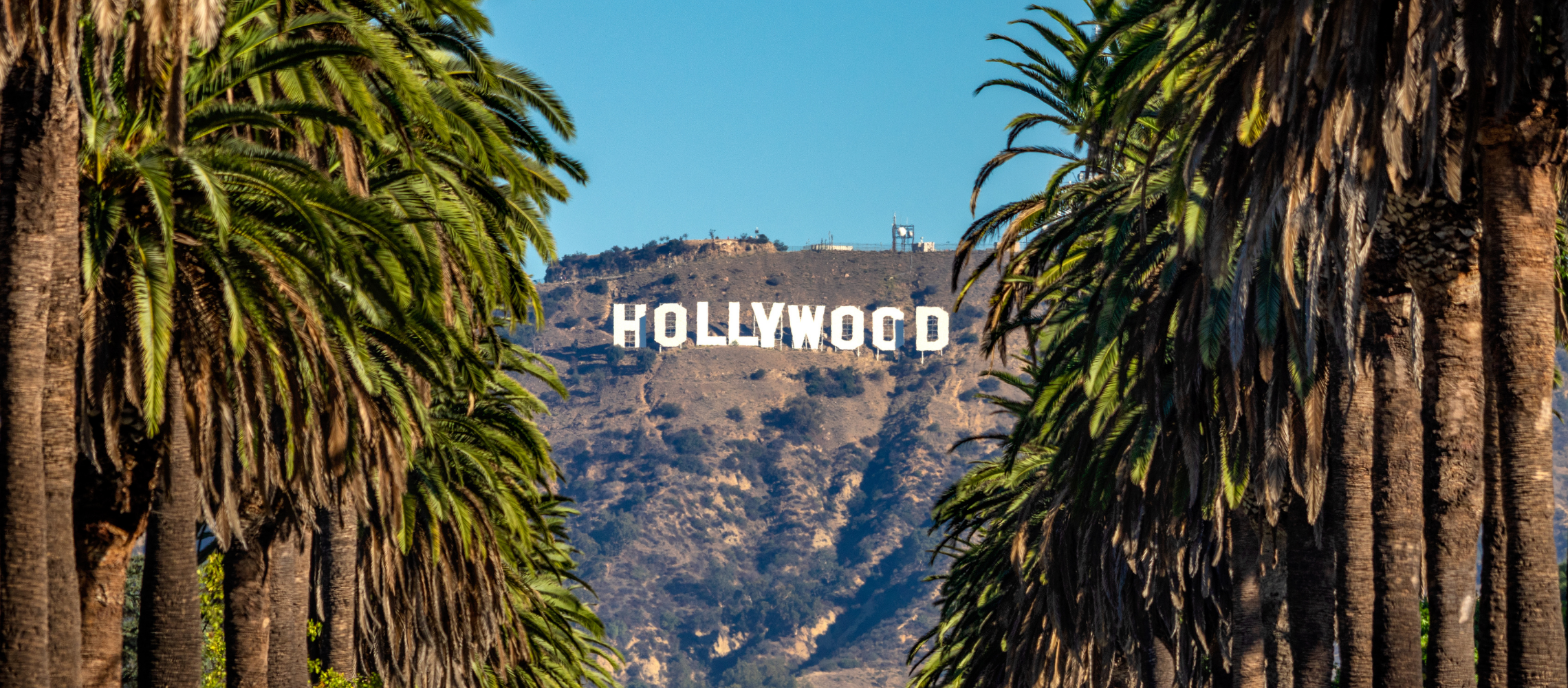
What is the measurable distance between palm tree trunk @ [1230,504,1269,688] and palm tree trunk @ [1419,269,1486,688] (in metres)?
7.20

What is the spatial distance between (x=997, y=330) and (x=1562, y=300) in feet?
26.5

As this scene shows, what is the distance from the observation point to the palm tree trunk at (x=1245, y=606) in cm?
1962

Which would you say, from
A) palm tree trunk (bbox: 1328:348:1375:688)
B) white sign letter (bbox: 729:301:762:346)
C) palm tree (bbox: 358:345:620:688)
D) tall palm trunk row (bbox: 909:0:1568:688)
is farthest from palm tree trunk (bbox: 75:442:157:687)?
white sign letter (bbox: 729:301:762:346)

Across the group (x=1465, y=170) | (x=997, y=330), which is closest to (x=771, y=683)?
(x=997, y=330)

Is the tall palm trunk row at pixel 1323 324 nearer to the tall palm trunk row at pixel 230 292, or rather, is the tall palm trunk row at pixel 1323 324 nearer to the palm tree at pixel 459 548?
the tall palm trunk row at pixel 230 292

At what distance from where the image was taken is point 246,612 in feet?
→ 54.9

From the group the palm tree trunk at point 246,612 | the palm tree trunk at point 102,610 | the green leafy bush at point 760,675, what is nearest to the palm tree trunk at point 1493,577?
the palm tree trunk at point 102,610

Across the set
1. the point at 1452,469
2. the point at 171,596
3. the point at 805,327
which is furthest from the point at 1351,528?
the point at 805,327

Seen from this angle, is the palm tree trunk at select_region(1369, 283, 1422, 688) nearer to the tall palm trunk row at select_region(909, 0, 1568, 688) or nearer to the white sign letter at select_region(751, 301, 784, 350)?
the tall palm trunk row at select_region(909, 0, 1568, 688)

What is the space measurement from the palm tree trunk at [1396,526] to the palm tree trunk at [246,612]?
11.0 m

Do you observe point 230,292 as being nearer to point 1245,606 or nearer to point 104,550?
point 104,550

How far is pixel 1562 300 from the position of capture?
59.3ft

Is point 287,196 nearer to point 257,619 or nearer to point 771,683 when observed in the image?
point 257,619

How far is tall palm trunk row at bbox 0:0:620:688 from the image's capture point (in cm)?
1115
